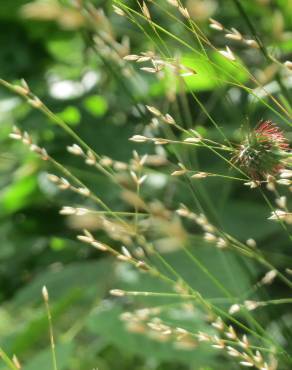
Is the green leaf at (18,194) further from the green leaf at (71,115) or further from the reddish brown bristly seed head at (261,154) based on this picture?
the reddish brown bristly seed head at (261,154)

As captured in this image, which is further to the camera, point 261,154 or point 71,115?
point 71,115

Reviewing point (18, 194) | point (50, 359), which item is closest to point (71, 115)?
point (18, 194)

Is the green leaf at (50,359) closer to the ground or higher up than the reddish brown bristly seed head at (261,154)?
closer to the ground

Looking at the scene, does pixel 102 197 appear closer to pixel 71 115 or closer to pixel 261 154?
pixel 71 115

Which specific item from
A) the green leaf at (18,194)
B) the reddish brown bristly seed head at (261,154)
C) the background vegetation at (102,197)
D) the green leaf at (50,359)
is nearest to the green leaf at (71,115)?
the background vegetation at (102,197)

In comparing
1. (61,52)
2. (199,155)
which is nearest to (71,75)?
(61,52)

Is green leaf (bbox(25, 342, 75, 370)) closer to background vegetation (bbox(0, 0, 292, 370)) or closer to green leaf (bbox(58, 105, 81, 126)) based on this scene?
background vegetation (bbox(0, 0, 292, 370))

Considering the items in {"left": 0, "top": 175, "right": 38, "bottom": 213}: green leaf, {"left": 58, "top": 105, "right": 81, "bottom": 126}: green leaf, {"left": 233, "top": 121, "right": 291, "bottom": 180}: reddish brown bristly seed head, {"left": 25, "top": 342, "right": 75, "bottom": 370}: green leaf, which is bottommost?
{"left": 0, "top": 175, "right": 38, "bottom": 213}: green leaf

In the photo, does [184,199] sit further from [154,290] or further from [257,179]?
[257,179]

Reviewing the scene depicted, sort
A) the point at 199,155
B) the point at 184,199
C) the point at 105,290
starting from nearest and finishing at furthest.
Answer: the point at 105,290 < the point at 184,199 < the point at 199,155

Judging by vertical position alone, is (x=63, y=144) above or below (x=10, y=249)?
above

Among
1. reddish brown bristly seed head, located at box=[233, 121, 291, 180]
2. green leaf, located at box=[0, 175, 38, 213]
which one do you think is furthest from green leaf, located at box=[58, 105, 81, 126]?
reddish brown bristly seed head, located at box=[233, 121, 291, 180]
